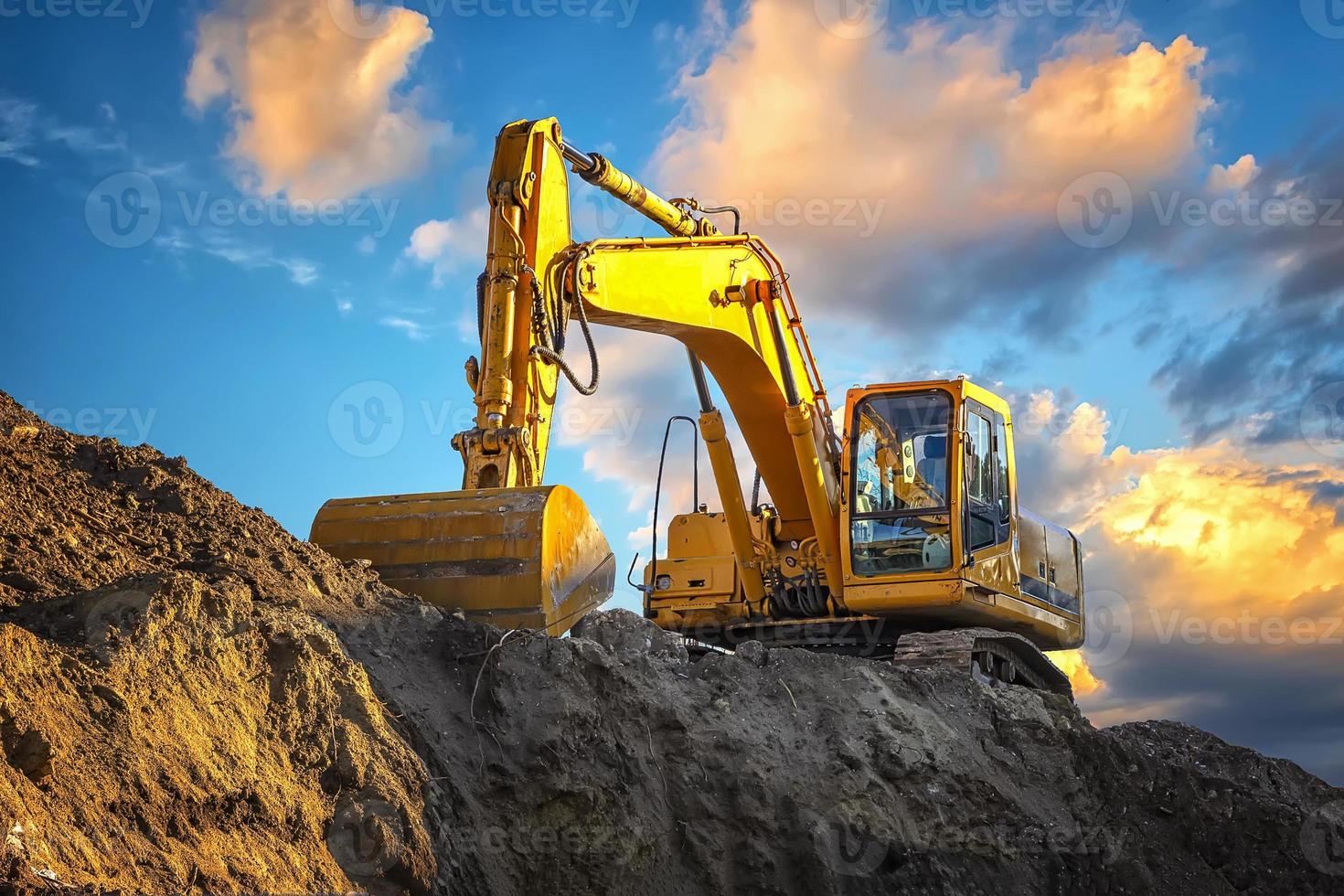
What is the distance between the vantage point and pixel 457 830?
213 inches

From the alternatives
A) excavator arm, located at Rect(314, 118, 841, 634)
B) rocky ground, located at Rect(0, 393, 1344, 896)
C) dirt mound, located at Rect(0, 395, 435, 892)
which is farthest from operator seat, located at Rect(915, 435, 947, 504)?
dirt mound, located at Rect(0, 395, 435, 892)

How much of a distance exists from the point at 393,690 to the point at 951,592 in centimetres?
521

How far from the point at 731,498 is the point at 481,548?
14.2 feet

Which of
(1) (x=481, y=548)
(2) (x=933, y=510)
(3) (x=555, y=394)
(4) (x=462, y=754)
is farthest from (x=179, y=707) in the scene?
(2) (x=933, y=510)

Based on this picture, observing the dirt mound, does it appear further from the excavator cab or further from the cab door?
the cab door

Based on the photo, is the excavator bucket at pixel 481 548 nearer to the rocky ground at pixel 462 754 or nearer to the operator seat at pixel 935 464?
the rocky ground at pixel 462 754

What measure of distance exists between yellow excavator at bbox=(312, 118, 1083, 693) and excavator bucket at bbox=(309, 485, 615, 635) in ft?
0.04

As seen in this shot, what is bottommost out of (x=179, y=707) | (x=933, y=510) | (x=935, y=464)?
(x=179, y=707)

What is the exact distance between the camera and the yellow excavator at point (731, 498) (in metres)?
7.24

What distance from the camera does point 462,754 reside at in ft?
18.6

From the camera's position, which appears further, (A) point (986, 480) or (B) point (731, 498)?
(B) point (731, 498)

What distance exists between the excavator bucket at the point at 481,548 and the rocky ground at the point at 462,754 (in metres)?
0.38

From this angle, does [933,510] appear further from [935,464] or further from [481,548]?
[481,548]

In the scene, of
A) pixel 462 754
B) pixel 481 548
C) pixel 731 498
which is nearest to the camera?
pixel 462 754
